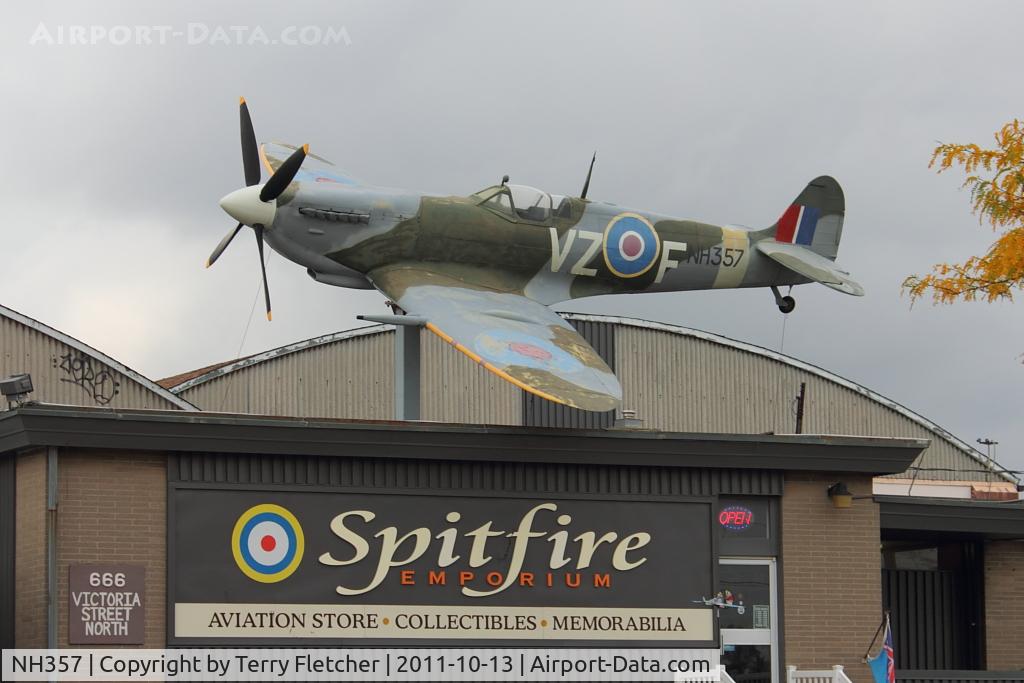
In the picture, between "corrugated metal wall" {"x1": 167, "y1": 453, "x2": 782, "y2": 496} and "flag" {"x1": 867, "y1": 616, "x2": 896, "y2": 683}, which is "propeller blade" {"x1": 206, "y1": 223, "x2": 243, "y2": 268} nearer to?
"corrugated metal wall" {"x1": 167, "y1": 453, "x2": 782, "y2": 496}

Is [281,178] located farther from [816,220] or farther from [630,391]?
[630,391]

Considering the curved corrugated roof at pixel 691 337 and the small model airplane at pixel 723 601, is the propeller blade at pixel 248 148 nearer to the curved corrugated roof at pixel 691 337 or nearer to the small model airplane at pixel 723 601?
the small model airplane at pixel 723 601

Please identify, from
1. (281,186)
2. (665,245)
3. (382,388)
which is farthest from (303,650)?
(382,388)

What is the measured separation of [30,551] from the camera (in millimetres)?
18078

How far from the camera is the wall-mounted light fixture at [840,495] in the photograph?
20906 mm

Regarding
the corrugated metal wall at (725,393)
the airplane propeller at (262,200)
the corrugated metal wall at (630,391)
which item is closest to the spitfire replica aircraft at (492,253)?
the airplane propeller at (262,200)

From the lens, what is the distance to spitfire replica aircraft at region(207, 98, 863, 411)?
66.7ft

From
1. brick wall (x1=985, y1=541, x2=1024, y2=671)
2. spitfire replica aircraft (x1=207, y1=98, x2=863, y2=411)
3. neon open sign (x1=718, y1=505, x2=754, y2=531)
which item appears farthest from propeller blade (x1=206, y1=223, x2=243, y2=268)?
brick wall (x1=985, y1=541, x2=1024, y2=671)

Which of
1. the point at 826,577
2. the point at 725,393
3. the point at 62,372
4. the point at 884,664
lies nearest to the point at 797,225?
the point at 826,577

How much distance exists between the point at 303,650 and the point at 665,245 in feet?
26.8

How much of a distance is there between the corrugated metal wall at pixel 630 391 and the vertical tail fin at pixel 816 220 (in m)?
8.95

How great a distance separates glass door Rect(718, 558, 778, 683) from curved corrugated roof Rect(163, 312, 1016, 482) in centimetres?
1660

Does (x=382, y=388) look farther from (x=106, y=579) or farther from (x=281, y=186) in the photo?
(x=106, y=579)

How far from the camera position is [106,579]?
17891mm
